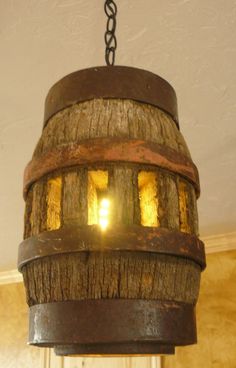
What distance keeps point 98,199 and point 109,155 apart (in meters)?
0.11

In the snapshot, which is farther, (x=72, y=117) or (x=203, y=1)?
(x=203, y=1)

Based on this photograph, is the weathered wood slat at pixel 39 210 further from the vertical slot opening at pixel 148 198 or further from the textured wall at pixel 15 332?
the textured wall at pixel 15 332

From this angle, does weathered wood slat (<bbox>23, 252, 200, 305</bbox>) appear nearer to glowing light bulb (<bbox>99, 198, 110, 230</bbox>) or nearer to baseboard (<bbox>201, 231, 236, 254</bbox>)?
glowing light bulb (<bbox>99, 198, 110, 230</bbox>)

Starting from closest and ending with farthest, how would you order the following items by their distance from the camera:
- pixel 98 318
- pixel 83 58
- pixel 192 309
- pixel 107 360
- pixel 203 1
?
pixel 98 318, pixel 192 309, pixel 203 1, pixel 83 58, pixel 107 360

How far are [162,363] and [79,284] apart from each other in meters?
2.30

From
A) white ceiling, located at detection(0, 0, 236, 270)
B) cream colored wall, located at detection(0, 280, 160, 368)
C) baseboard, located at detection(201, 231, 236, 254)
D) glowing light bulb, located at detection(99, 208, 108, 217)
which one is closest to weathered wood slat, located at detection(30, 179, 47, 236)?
glowing light bulb, located at detection(99, 208, 108, 217)

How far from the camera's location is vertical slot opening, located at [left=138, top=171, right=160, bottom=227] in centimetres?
84

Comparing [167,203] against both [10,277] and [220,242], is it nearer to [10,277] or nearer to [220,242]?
[220,242]

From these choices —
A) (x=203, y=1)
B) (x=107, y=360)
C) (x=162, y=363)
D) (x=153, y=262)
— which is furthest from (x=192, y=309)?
(x=107, y=360)

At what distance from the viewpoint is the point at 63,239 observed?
775 mm

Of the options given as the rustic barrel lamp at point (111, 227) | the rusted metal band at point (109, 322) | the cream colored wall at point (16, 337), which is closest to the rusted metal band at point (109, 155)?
the rustic barrel lamp at point (111, 227)

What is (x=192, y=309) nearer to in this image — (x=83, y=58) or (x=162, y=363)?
(x=83, y=58)

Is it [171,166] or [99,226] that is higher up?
[171,166]

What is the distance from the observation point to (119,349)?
77 centimetres
